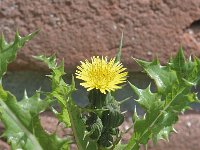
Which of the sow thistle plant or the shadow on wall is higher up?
the sow thistle plant

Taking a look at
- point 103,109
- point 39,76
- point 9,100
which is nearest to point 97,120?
point 103,109

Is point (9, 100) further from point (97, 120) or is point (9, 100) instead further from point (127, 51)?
point (127, 51)

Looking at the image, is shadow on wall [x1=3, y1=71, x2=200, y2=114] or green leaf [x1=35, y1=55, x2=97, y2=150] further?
shadow on wall [x1=3, y1=71, x2=200, y2=114]

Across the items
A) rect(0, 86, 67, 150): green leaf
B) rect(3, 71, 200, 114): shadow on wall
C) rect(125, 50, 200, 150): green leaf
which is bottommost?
rect(3, 71, 200, 114): shadow on wall

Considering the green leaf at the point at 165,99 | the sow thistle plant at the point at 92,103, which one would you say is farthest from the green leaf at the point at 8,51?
the green leaf at the point at 165,99

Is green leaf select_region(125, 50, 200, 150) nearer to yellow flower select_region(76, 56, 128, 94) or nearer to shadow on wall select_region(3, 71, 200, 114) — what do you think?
yellow flower select_region(76, 56, 128, 94)

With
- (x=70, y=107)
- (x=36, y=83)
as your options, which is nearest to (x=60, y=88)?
(x=70, y=107)

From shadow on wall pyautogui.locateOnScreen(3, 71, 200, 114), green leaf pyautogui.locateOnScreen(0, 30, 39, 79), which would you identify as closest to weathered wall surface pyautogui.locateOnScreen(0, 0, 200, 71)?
shadow on wall pyautogui.locateOnScreen(3, 71, 200, 114)

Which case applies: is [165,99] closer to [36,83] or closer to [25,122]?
[25,122]
